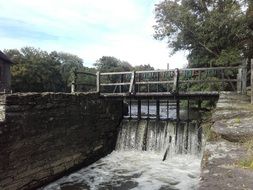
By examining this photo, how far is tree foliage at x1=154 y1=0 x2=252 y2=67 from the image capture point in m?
17.7

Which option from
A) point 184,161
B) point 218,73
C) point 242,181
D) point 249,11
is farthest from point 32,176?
point 249,11

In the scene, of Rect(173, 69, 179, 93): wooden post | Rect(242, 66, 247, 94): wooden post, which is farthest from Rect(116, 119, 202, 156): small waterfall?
Rect(242, 66, 247, 94): wooden post

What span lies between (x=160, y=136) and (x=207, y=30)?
6.94 m

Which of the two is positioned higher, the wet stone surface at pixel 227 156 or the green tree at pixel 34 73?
the green tree at pixel 34 73

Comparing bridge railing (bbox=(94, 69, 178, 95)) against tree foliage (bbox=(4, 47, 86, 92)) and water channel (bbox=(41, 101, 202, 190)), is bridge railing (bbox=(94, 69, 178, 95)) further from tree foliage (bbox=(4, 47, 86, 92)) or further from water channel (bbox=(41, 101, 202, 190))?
tree foliage (bbox=(4, 47, 86, 92))

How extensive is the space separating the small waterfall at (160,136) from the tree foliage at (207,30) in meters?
4.98

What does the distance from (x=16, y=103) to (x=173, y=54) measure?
41.1ft

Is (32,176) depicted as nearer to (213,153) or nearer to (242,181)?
(213,153)

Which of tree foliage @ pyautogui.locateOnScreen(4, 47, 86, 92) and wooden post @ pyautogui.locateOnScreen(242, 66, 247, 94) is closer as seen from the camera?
wooden post @ pyautogui.locateOnScreen(242, 66, 247, 94)

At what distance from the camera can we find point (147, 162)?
42.4 feet

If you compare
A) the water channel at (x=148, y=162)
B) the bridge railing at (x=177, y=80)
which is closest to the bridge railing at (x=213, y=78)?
the bridge railing at (x=177, y=80)

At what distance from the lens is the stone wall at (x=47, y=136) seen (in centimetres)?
895

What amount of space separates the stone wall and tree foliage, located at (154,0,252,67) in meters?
7.13

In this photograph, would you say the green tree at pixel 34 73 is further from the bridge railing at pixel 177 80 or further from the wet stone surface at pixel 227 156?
the wet stone surface at pixel 227 156
